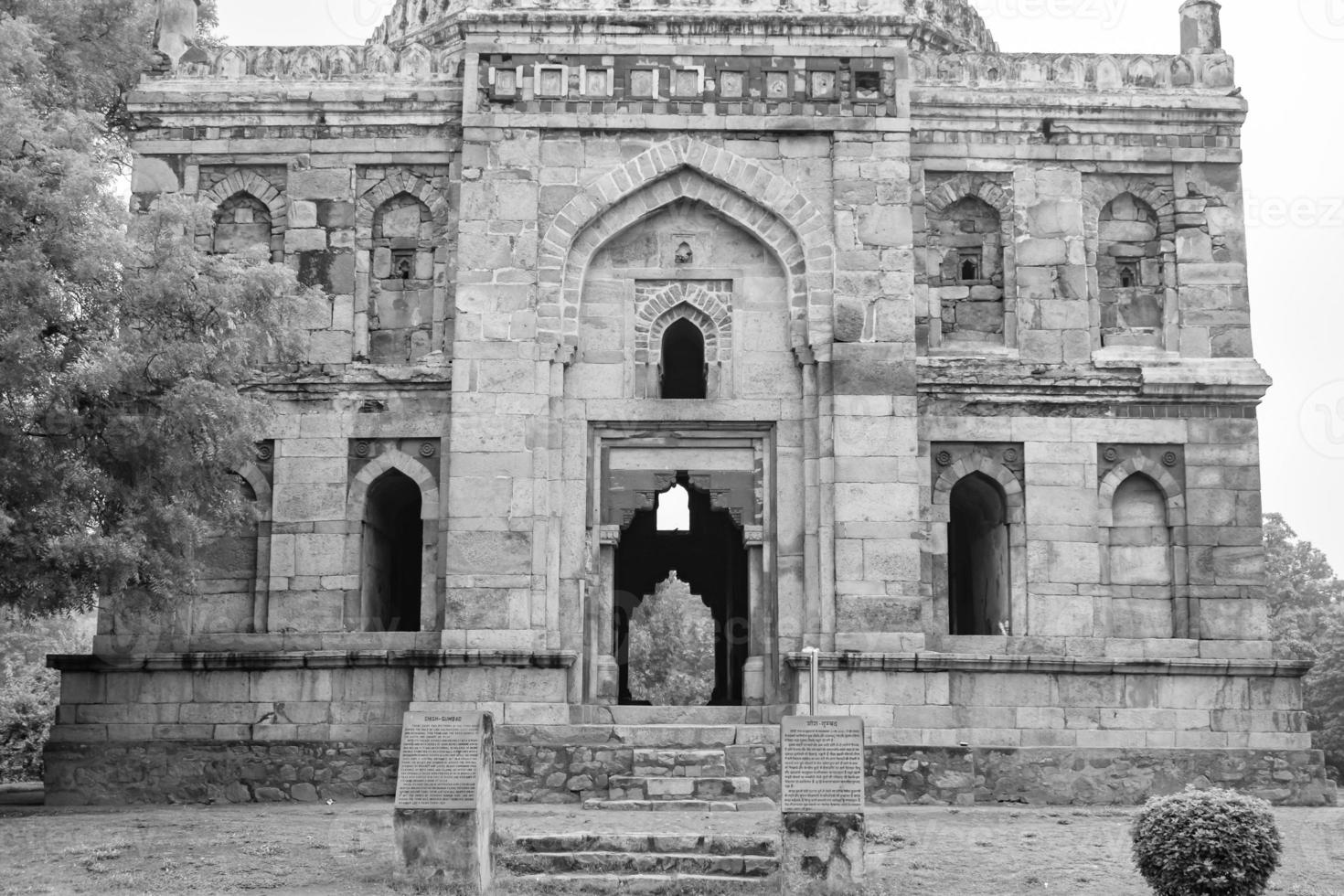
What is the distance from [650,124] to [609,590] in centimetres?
577

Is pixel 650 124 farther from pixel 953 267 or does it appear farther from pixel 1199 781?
pixel 1199 781

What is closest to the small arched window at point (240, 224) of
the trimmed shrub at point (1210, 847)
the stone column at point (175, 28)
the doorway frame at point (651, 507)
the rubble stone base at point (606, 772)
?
the stone column at point (175, 28)

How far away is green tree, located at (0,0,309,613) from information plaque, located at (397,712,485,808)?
452 centimetres

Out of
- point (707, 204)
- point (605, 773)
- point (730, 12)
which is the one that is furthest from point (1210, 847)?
point (730, 12)

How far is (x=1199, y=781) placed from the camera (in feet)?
72.8

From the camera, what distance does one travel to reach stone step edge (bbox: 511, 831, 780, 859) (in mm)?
17172

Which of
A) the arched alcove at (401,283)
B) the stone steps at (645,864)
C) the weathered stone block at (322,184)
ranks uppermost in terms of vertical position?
the weathered stone block at (322,184)

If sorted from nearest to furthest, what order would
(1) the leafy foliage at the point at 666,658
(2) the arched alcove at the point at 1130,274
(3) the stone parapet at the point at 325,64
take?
(2) the arched alcove at the point at 1130,274
(3) the stone parapet at the point at 325,64
(1) the leafy foliage at the point at 666,658

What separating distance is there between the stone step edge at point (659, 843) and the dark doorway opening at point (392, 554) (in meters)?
6.60

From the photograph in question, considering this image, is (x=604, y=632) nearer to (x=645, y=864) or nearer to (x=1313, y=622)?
(x=645, y=864)

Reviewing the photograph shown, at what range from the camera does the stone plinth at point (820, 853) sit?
52.1 ft

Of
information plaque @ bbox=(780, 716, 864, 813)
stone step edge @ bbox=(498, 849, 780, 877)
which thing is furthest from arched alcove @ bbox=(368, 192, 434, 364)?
information plaque @ bbox=(780, 716, 864, 813)

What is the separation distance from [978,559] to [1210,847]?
1002cm

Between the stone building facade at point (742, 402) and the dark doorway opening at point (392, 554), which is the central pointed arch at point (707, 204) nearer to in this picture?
the stone building facade at point (742, 402)
